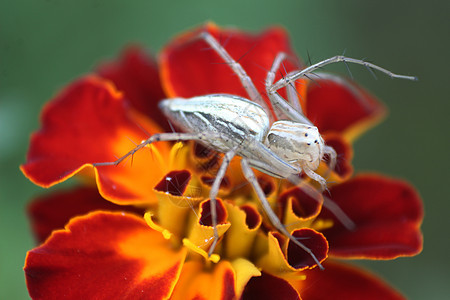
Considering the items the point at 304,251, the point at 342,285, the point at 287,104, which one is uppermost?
the point at 287,104

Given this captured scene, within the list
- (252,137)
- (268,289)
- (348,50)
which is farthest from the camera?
(348,50)

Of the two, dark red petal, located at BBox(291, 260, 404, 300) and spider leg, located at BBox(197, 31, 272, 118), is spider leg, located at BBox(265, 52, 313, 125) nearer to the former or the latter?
spider leg, located at BBox(197, 31, 272, 118)

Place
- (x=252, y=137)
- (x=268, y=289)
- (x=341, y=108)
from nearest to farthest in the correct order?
(x=268, y=289) < (x=252, y=137) < (x=341, y=108)

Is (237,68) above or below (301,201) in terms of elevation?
above

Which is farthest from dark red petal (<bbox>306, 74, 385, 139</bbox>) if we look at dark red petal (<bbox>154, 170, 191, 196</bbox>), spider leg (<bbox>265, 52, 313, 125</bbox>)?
dark red petal (<bbox>154, 170, 191, 196</bbox>)

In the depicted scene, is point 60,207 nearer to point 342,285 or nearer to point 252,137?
point 252,137

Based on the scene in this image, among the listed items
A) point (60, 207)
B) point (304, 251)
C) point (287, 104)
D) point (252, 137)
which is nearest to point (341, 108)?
point (287, 104)
